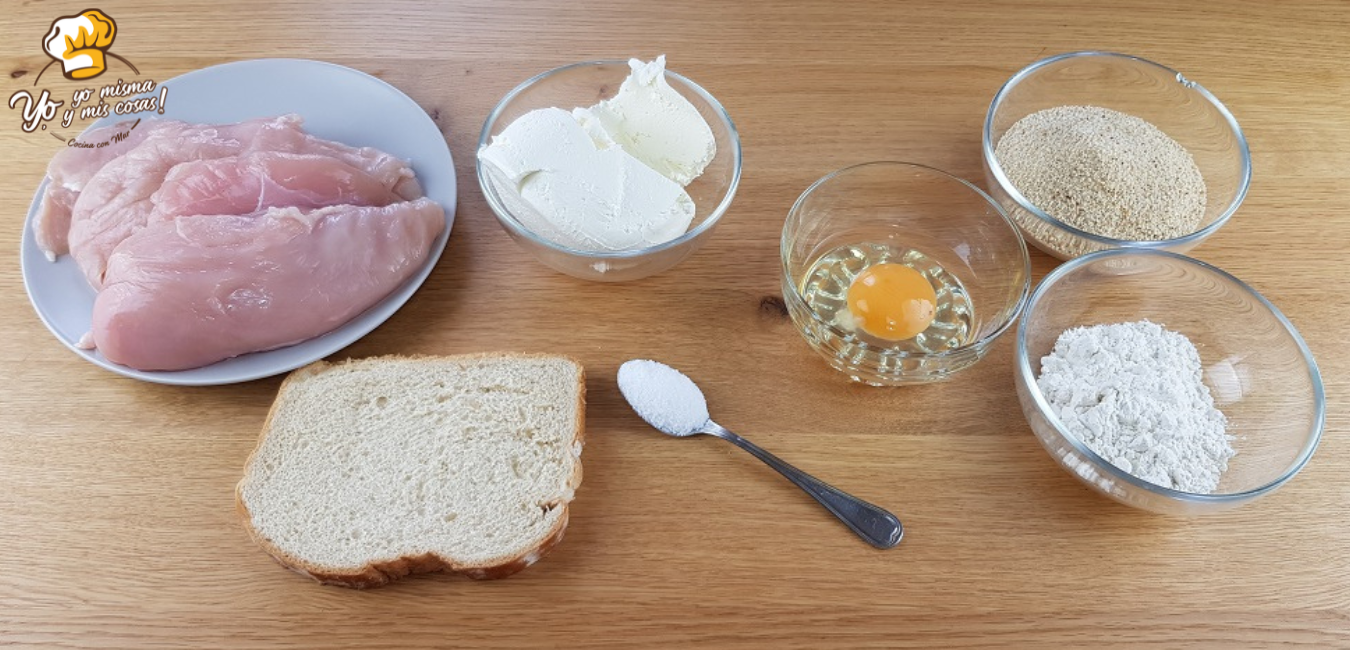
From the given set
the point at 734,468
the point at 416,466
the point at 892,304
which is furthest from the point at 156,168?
the point at 892,304

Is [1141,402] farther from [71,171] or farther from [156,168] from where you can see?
[71,171]

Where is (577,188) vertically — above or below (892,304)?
above

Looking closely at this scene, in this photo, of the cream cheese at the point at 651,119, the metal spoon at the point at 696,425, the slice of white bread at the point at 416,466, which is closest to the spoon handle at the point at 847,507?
the metal spoon at the point at 696,425

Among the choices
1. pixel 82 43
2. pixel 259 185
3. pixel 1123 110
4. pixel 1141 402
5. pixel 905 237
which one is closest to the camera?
pixel 1141 402

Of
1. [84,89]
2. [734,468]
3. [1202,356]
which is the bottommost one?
[734,468]

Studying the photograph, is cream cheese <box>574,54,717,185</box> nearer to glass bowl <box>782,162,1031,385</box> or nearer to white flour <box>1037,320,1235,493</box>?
glass bowl <box>782,162,1031,385</box>

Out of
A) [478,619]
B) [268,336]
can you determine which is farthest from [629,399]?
[268,336]

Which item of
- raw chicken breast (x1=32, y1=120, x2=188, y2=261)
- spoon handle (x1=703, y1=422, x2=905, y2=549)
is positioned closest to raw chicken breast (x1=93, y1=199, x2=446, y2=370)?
raw chicken breast (x1=32, y1=120, x2=188, y2=261)
